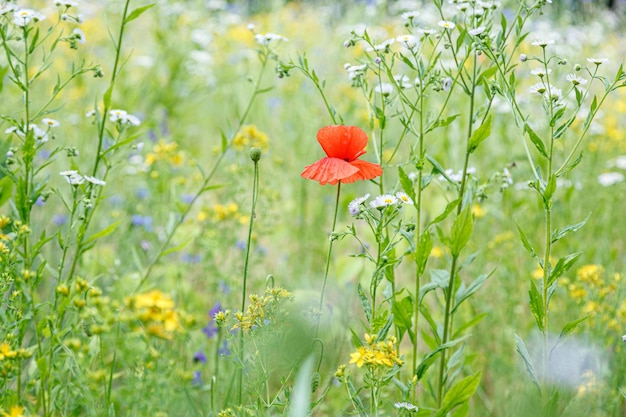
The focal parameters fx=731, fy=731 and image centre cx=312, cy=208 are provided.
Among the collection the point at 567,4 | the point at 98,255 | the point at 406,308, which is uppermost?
the point at 567,4

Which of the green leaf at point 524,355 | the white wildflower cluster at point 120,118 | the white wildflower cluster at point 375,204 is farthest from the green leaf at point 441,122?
the white wildflower cluster at point 120,118

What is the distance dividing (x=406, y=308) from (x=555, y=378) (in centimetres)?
47

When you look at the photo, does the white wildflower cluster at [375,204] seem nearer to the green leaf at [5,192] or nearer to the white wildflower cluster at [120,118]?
the white wildflower cluster at [120,118]

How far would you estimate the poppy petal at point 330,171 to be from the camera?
1357 millimetres

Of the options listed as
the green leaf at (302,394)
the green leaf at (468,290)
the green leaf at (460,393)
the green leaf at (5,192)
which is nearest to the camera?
the green leaf at (302,394)

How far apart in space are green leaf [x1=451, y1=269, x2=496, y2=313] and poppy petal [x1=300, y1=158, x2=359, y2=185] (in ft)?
1.35

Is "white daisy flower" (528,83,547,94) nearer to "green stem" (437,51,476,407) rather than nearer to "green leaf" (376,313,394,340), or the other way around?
"green stem" (437,51,476,407)

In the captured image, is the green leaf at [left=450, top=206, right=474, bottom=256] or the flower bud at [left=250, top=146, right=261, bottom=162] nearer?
the flower bud at [left=250, top=146, right=261, bottom=162]

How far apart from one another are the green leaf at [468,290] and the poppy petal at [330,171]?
0.41 meters

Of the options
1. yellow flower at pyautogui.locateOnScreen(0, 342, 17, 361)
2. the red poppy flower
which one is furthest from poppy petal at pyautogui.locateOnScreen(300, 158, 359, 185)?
yellow flower at pyautogui.locateOnScreen(0, 342, 17, 361)

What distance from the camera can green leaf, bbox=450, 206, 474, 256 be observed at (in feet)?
4.97

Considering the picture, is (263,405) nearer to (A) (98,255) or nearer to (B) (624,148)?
(A) (98,255)

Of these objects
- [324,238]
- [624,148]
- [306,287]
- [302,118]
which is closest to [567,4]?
[624,148]

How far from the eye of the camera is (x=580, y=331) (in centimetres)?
243
